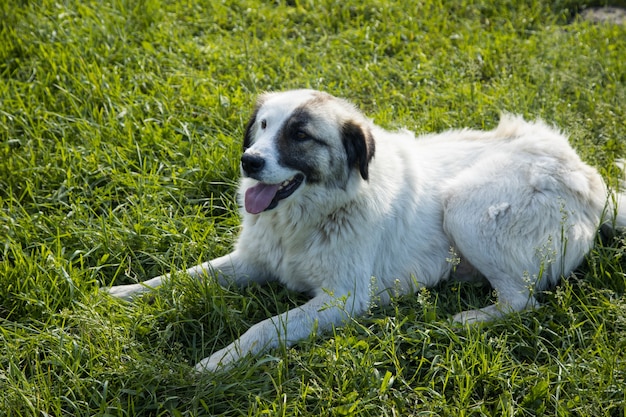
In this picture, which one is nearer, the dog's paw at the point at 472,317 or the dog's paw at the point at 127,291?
the dog's paw at the point at 472,317

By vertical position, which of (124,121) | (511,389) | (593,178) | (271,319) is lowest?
(511,389)

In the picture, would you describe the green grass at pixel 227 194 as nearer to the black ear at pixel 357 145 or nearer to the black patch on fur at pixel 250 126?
the black patch on fur at pixel 250 126

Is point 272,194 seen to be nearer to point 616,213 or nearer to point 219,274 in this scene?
point 219,274

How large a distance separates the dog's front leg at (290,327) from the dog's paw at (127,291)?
0.66 meters

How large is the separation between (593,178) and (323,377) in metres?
2.11

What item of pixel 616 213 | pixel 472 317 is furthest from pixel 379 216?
pixel 616 213

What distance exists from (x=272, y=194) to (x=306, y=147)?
31 centimetres

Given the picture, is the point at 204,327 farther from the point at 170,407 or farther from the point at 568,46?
the point at 568,46

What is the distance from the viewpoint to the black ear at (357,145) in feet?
12.6

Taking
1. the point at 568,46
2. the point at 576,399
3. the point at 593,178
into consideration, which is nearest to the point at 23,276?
the point at 576,399

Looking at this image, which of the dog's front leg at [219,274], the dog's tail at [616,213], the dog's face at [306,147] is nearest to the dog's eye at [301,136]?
the dog's face at [306,147]

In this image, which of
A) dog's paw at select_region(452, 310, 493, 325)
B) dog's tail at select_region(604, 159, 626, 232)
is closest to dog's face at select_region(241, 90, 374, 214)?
dog's paw at select_region(452, 310, 493, 325)

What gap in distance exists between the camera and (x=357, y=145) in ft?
12.6

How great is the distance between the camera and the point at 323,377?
339 cm
